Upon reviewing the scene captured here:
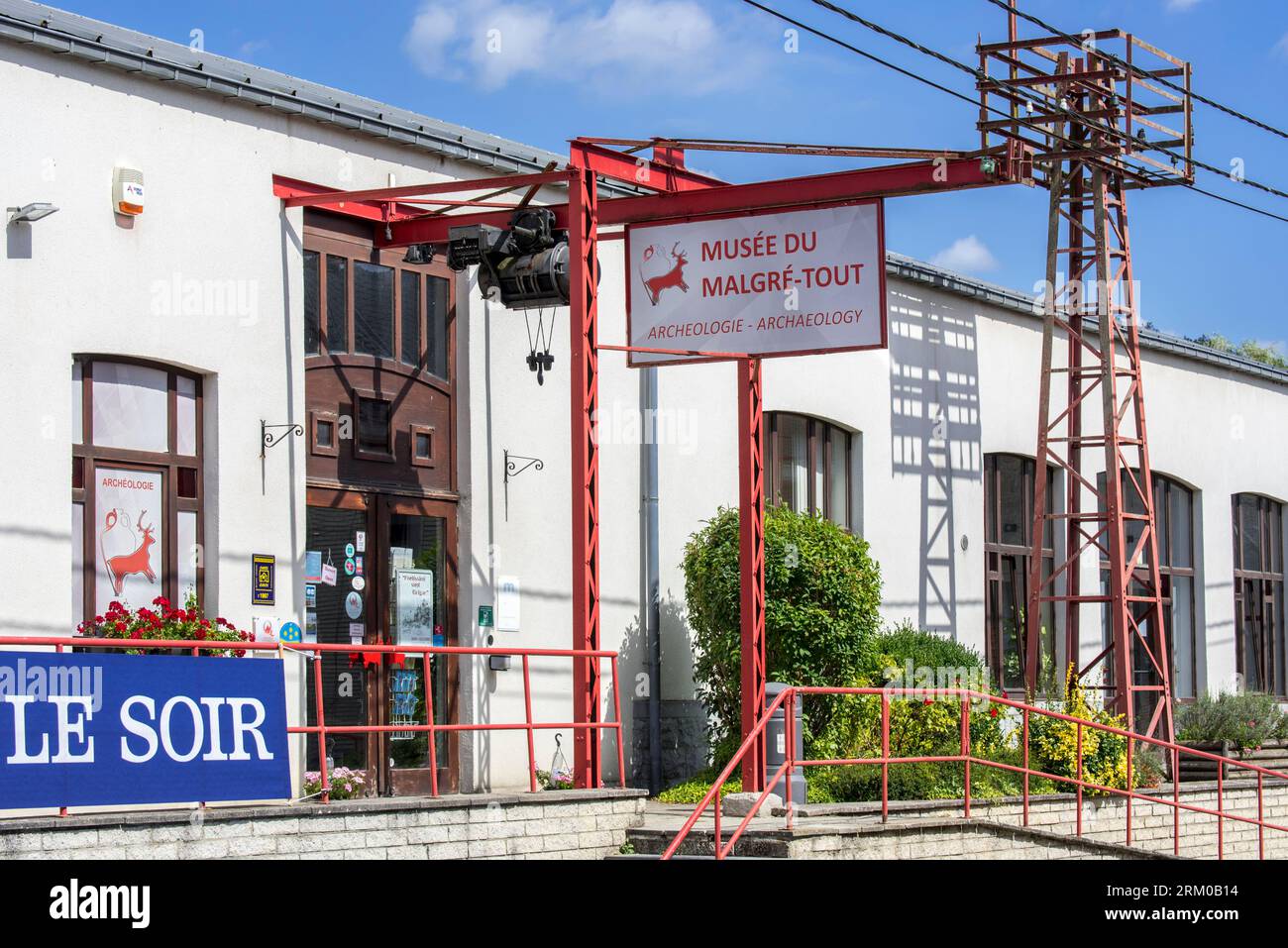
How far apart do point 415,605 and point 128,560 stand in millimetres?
3180

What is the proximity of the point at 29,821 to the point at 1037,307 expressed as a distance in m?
18.0

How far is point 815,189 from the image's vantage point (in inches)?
603

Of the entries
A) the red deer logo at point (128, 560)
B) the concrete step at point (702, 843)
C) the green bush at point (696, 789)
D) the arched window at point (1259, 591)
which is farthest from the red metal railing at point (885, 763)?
the arched window at point (1259, 591)

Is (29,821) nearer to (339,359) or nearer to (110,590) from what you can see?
(110,590)

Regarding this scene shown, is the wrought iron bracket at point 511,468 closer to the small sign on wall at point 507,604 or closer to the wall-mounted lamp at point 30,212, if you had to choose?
the small sign on wall at point 507,604

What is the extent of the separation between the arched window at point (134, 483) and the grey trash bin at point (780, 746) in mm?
5072

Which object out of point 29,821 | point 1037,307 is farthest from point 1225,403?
point 29,821

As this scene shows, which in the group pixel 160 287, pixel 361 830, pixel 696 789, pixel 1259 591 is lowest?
pixel 696 789

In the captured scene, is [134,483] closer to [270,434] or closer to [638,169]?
[270,434]

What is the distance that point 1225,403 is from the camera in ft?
95.9

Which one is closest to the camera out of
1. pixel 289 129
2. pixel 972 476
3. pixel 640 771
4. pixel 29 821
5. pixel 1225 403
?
pixel 29 821

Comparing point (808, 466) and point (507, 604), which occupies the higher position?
point (808, 466)

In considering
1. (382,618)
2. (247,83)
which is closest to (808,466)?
(382,618)

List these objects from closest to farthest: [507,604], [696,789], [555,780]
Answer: [555,780], [507,604], [696,789]
